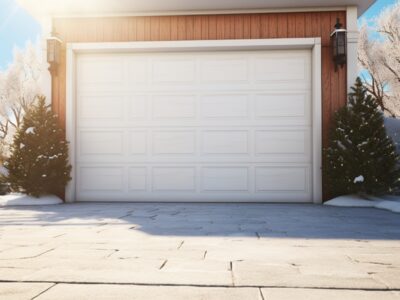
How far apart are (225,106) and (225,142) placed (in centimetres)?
64

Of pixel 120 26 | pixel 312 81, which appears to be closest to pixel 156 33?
pixel 120 26

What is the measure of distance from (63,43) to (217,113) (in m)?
3.10

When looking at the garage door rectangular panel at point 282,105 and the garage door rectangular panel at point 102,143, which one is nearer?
the garage door rectangular panel at point 282,105

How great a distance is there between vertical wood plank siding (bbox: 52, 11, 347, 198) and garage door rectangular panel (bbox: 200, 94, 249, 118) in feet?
3.45

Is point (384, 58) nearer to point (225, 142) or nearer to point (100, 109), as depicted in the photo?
point (225, 142)

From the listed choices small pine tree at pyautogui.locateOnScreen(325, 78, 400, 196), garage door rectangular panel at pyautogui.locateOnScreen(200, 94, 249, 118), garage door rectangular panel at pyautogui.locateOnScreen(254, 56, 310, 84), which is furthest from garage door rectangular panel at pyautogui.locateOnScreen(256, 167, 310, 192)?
garage door rectangular panel at pyautogui.locateOnScreen(254, 56, 310, 84)

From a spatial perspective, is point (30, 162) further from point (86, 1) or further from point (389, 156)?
point (389, 156)

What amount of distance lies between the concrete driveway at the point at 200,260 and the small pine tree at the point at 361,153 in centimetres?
181

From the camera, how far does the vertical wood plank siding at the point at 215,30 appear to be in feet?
20.8

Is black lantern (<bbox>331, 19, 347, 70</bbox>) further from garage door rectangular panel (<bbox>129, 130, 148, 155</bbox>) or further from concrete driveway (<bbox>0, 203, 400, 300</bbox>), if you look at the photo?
garage door rectangular panel (<bbox>129, 130, 148, 155</bbox>)

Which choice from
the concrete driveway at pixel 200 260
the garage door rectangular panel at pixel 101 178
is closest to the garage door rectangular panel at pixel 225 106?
the garage door rectangular panel at pixel 101 178

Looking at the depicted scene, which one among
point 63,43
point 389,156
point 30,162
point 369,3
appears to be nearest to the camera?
point 389,156

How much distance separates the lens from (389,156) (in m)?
5.50

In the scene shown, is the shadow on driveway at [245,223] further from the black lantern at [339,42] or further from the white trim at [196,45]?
the white trim at [196,45]
